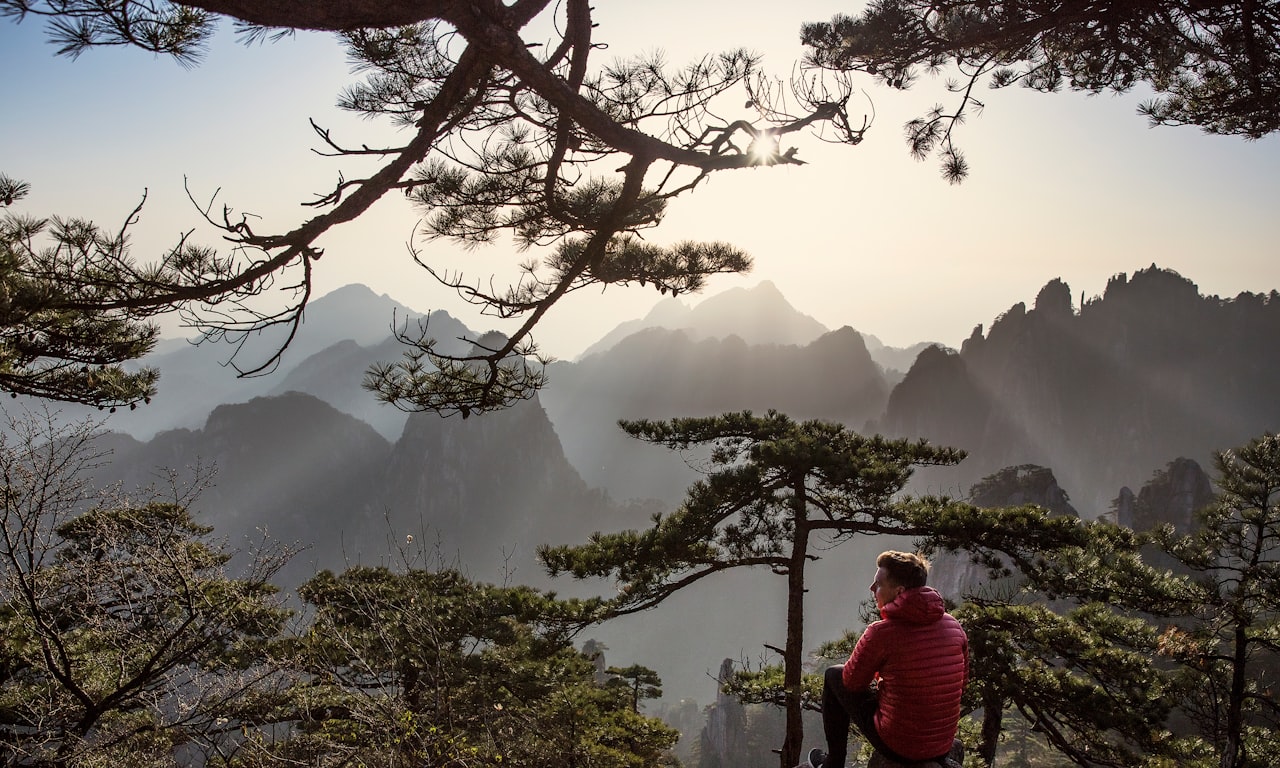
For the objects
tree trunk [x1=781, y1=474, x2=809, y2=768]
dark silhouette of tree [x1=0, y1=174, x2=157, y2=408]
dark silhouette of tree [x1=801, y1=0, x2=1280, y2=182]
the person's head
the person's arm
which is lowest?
tree trunk [x1=781, y1=474, x2=809, y2=768]

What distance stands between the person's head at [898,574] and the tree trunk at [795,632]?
3759 millimetres

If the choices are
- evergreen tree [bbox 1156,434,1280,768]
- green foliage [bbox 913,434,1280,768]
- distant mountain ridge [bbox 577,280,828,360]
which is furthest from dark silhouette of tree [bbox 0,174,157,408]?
distant mountain ridge [bbox 577,280,828,360]

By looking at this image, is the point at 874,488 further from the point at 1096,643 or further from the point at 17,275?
the point at 17,275

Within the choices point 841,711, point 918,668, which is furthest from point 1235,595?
point 918,668

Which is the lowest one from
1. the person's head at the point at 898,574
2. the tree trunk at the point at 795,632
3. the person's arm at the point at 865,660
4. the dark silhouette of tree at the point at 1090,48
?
the tree trunk at the point at 795,632

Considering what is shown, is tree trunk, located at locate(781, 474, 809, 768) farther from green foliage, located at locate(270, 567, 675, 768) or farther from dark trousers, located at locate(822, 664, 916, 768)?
dark trousers, located at locate(822, 664, 916, 768)

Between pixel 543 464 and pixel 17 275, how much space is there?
316 ft

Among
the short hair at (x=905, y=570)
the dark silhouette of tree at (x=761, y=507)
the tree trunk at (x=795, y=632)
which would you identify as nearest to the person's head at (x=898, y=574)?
the short hair at (x=905, y=570)

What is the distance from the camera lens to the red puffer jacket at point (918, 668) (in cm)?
244

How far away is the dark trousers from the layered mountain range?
4.57 meters

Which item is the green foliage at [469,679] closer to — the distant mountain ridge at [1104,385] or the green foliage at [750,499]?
the green foliage at [750,499]

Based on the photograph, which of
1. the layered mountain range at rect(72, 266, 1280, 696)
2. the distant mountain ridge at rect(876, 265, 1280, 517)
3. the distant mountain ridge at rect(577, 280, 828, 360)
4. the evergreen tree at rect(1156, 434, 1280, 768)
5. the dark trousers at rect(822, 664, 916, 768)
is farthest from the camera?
the distant mountain ridge at rect(577, 280, 828, 360)

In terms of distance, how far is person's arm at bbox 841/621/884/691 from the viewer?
250 cm

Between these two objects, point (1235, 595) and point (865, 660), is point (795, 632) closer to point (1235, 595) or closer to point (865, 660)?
point (865, 660)
